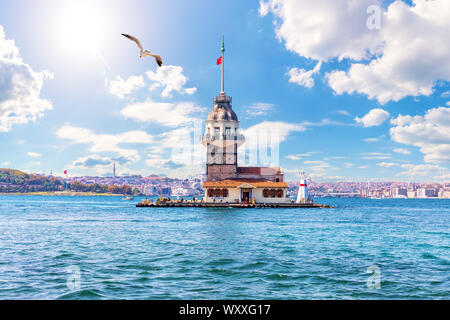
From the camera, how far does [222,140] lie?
72.4 meters

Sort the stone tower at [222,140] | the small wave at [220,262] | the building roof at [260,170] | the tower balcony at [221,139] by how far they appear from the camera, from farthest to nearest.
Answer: the tower balcony at [221,139] → the building roof at [260,170] → the stone tower at [222,140] → the small wave at [220,262]

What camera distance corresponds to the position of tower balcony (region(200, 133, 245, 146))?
7225cm

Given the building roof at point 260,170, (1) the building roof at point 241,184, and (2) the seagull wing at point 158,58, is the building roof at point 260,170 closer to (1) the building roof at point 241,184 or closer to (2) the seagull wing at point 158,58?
(1) the building roof at point 241,184

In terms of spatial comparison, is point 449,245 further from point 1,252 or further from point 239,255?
point 1,252

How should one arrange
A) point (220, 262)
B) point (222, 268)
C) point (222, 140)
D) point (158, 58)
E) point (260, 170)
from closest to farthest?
1. point (158, 58)
2. point (222, 268)
3. point (220, 262)
4. point (260, 170)
5. point (222, 140)

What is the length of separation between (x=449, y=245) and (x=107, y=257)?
1866 cm

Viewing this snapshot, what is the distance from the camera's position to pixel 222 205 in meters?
61.6

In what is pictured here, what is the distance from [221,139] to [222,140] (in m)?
0.29

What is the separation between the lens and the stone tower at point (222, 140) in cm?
7044

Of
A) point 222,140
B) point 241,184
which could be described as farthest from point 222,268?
point 222,140

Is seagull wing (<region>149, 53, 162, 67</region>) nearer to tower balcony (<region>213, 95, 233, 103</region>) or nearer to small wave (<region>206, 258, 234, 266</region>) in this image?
small wave (<region>206, 258, 234, 266</region>)

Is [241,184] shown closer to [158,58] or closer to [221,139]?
[221,139]

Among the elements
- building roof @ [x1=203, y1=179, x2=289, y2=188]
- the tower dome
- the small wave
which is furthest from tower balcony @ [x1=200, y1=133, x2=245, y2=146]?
the small wave

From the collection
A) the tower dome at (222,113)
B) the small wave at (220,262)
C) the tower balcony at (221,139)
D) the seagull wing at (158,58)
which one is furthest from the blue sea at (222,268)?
the tower dome at (222,113)
